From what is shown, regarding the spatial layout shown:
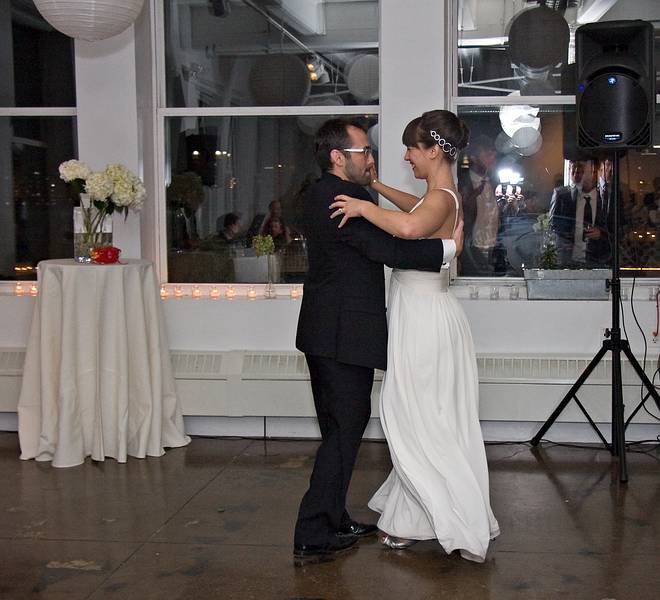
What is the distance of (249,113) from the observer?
5.91 metres

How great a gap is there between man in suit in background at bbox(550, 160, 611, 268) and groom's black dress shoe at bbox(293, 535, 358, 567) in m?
2.68

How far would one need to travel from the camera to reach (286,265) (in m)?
5.93

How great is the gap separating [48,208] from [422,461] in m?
3.47

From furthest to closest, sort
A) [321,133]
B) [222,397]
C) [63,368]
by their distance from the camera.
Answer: [222,397] → [63,368] → [321,133]

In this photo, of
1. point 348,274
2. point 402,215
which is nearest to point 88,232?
point 348,274

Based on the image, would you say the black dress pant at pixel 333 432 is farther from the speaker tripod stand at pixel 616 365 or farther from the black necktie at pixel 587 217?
the black necktie at pixel 587 217

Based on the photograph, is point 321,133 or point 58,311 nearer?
point 321,133

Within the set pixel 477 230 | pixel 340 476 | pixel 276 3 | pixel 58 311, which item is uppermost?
pixel 276 3

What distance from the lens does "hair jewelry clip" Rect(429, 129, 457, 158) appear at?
356cm

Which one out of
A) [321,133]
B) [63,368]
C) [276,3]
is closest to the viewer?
[321,133]

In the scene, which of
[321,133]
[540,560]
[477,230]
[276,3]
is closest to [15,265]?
[276,3]

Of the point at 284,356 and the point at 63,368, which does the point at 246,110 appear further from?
the point at 63,368

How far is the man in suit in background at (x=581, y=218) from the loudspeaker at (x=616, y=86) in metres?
0.87

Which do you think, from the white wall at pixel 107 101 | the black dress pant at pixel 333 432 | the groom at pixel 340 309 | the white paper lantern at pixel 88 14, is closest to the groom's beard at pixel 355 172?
the groom at pixel 340 309
